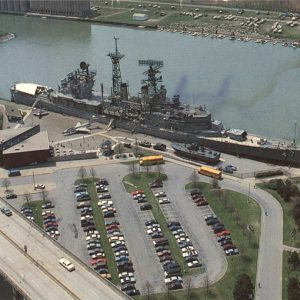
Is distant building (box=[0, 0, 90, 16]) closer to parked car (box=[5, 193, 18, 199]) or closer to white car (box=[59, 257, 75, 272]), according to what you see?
parked car (box=[5, 193, 18, 199])

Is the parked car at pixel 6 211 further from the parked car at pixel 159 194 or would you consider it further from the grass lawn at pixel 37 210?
the parked car at pixel 159 194

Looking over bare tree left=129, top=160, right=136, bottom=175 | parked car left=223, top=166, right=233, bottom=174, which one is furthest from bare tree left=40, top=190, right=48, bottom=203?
parked car left=223, top=166, right=233, bottom=174

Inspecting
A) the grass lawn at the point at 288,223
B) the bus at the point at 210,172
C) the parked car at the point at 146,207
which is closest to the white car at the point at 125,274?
the parked car at the point at 146,207

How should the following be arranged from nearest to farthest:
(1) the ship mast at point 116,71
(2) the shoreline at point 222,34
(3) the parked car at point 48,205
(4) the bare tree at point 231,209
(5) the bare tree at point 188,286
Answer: (5) the bare tree at point 188,286
(4) the bare tree at point 231,209
(3) the parked car at point 48,205
(1) the ship mast at point 116,71
(2) the shoreline at point 222,34

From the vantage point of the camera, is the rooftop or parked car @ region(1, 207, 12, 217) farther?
the rooftop

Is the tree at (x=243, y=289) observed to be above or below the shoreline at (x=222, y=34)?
below

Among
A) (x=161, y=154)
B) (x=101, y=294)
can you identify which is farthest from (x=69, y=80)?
(x=101, y=294)
